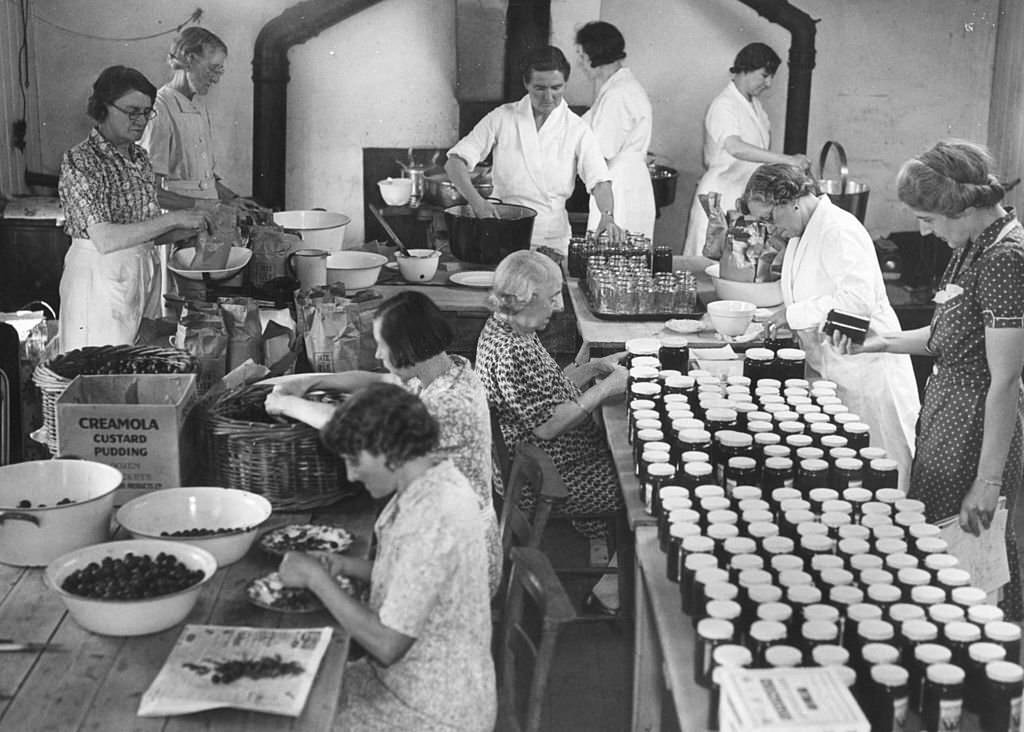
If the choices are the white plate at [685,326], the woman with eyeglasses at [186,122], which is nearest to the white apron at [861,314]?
the white plate at [685,326]

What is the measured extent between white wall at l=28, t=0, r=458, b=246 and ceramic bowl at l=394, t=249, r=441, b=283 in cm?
327

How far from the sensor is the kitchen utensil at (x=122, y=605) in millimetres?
2348

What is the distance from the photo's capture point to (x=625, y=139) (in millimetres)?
7270

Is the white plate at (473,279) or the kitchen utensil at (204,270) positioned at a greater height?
the kitchen utensil at (204,270)

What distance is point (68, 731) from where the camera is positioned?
2.07m

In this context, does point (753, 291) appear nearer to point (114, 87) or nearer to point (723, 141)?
point (114, 87)

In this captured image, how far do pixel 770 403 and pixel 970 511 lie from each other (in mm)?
589

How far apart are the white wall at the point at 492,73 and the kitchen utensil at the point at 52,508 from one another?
564 centimetres

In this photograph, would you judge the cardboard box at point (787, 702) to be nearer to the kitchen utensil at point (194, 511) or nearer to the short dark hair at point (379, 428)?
the short dark hair at point (379, 428)

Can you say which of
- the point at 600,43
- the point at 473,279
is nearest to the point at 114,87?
the point at 473,279

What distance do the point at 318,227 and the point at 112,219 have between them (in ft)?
3.50

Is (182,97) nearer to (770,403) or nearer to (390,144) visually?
(390,144)

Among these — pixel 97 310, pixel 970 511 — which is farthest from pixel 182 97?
pixel 970 511

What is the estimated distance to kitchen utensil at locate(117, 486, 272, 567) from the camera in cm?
278
